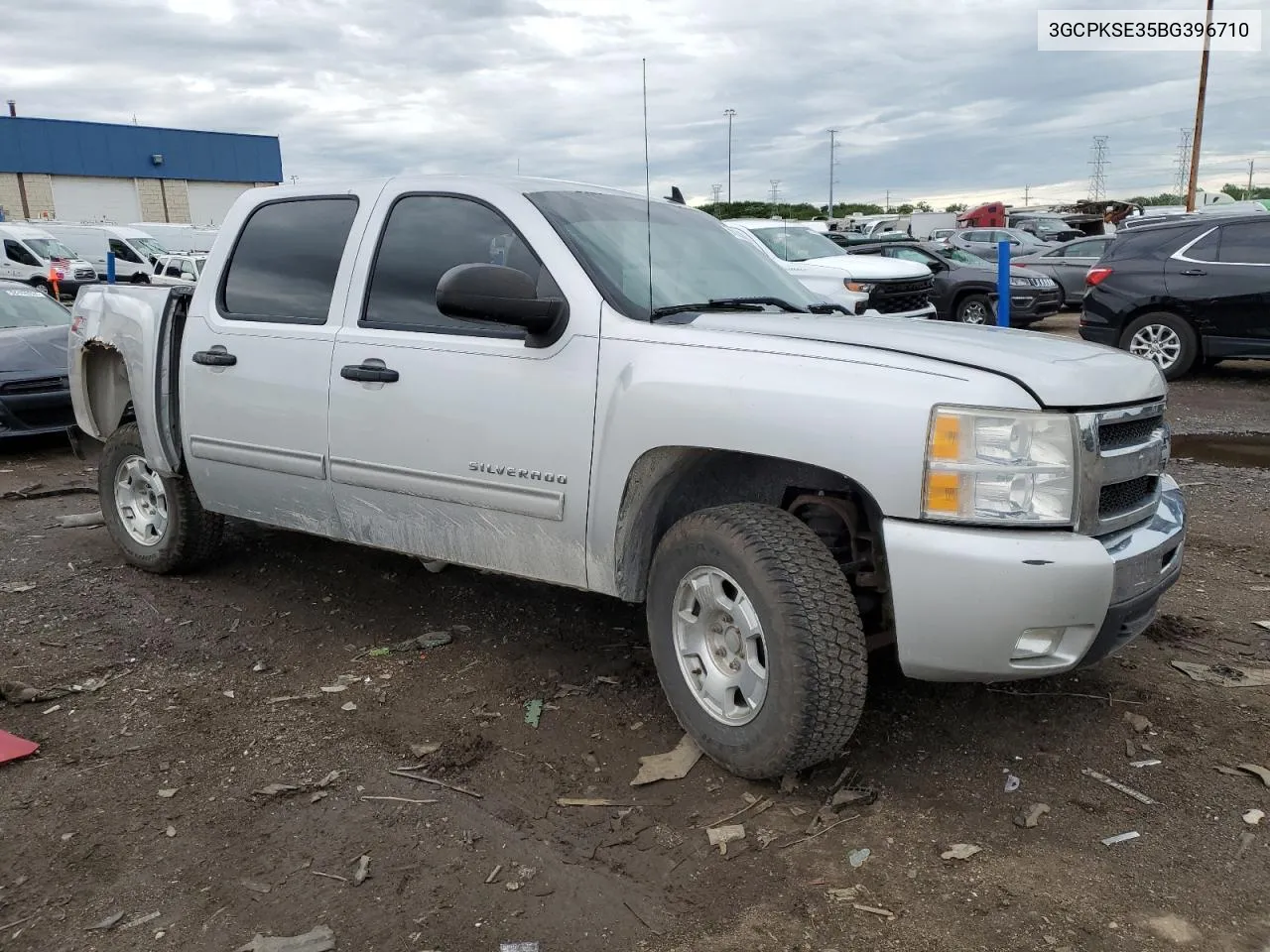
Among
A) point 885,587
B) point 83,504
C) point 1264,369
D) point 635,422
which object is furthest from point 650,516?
point 1264,369

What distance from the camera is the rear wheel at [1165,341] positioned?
10500 mm

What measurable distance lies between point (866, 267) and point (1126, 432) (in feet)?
32.9

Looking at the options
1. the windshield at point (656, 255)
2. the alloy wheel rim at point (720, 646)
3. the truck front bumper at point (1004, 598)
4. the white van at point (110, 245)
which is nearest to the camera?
the truck front bumper at point (1004, 598)

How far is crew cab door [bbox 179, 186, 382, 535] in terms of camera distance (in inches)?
162

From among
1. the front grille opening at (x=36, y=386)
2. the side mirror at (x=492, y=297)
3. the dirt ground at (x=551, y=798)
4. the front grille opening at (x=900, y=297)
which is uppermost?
the side mirror at (x=492, y=297)

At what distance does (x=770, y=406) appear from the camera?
9.57ft

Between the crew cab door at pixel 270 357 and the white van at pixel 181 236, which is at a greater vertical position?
the white van at pixel 181 236

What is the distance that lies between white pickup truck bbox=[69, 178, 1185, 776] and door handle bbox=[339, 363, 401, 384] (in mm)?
10

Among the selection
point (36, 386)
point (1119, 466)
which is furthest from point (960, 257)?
point (1119, 466)

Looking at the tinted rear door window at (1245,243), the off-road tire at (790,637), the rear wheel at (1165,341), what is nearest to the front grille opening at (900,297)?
the rear wheel at (1165,341)

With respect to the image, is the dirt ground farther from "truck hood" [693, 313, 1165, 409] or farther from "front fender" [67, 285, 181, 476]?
"truck hood" [693, 313, 1165, 409]

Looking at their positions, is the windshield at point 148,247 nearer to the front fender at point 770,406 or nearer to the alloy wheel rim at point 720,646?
the front fender at point 770,406

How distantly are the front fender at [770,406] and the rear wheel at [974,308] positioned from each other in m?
13.0

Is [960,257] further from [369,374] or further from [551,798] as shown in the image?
[551,798]
